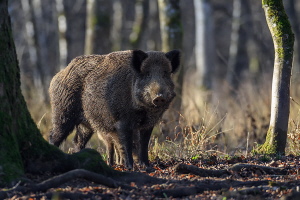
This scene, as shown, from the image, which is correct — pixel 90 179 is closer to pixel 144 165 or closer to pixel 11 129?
pixel 11 129

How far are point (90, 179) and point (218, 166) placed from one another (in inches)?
87.6

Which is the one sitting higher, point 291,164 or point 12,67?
point 12,67

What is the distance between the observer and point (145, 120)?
764cm

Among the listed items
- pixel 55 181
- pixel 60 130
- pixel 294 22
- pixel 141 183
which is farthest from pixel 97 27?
pixel 55 181

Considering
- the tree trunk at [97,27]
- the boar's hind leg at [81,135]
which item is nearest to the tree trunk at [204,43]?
the tree trunk at [97,27]

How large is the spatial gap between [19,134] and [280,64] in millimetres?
3600

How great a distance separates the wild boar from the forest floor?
1093mm

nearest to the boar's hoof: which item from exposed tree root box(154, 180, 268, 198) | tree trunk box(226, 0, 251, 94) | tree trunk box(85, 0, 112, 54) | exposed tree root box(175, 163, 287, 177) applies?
exposed tree root box(175, 163, 287, 177)

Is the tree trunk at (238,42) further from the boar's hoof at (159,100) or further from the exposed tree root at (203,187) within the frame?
the exposed tree root at (203,187)

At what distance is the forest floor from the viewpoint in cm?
510

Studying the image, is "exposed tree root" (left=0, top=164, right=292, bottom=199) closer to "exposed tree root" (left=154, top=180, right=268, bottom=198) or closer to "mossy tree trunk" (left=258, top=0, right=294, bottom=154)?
"exposed tree root" (left=154, top=180, right=268, bottom=198)

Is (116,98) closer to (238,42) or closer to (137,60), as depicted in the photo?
(137,60)

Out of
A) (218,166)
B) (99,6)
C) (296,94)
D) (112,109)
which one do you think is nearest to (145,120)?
(112,109)

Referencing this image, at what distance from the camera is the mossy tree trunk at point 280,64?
743 centimetres
